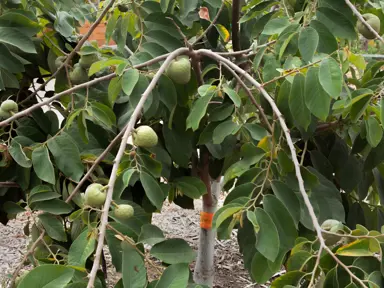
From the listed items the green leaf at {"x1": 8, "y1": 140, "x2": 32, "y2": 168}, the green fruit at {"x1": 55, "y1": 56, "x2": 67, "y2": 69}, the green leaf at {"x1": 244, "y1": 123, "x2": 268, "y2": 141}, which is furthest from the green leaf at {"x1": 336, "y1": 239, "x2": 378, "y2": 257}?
the green fruit at {"x1": 55, "y1": 56, "x2": 67, "y2": 69}

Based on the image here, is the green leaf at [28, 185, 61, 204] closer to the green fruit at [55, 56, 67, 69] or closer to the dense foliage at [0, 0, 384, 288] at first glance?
the dense foliage at [0, 0, 384, 288]

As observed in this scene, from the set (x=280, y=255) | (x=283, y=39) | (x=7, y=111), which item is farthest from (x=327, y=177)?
(x=7, y=111)

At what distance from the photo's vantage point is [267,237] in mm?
875

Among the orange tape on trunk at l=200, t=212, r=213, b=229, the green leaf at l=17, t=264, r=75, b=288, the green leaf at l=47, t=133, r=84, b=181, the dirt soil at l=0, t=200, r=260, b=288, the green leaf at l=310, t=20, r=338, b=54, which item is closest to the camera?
the green leaf at l=17, t=264, r=75, b=288

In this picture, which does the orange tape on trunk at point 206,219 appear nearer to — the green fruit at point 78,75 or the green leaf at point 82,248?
the green fruit at point 78,75

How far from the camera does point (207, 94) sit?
1.12 meters

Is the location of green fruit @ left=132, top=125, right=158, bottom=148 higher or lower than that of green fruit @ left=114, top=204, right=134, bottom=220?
higher

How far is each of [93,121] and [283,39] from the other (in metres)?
0.50

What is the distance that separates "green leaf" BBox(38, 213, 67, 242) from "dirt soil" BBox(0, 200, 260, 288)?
1466 millimetres

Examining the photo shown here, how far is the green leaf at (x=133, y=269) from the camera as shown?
0.81m

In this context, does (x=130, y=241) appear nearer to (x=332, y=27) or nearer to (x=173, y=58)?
(x=173, y=58)

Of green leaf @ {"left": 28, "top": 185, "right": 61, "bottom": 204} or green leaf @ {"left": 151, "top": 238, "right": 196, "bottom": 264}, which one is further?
green leaf @ {"left": 28, "top": 185, "right": 61, "bottom": 204}

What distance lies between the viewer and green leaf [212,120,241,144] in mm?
1216

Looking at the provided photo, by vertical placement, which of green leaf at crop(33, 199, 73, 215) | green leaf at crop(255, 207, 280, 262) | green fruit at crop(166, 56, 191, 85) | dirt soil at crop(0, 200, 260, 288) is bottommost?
dirt soil at crop(0, 200, 260, 288)
